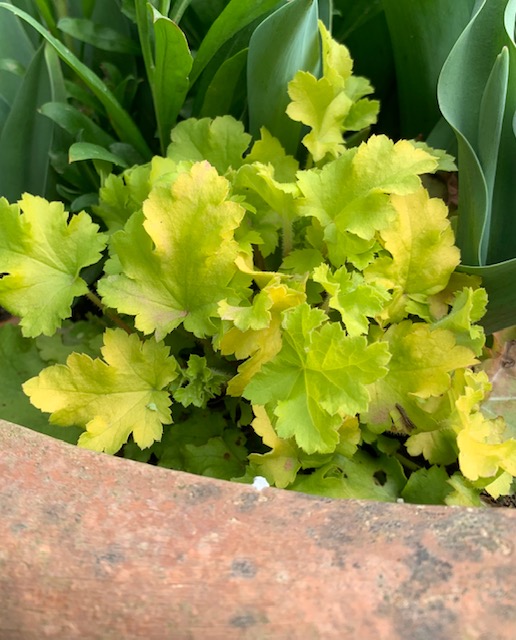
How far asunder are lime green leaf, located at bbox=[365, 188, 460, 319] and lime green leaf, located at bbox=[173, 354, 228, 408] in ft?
0.73

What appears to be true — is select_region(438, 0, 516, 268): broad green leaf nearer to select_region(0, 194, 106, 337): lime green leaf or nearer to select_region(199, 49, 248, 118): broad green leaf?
select_region(199, 49, 248, 118): broad green leaf

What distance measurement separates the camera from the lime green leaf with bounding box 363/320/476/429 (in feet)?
2.53

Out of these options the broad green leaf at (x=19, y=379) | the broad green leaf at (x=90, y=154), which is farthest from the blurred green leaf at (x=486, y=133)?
the broad green leaf at (x=19, y=379)

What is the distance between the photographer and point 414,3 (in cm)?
92

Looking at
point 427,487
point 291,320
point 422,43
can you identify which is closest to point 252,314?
point 291,320

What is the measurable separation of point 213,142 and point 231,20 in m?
0.16

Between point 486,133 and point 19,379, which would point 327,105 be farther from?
point 19,379

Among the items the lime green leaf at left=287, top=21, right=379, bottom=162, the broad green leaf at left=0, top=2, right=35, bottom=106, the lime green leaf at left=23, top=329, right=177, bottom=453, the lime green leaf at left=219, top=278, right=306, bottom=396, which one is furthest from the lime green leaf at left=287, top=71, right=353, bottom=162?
the broad green leaf at left=0, top=2, right=35, bottom=106

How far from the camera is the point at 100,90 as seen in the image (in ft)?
3.06

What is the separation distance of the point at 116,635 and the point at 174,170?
21.7 inches

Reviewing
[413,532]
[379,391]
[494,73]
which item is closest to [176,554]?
[413,532]

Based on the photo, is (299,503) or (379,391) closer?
(299,503)

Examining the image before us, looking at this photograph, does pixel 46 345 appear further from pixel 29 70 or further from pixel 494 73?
pixel 494 73

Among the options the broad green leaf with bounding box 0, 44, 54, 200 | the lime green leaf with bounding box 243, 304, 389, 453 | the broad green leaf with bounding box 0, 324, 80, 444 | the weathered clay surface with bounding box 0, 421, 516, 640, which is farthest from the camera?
the broad green leaf with bounding box 0, 44, 54, 200
